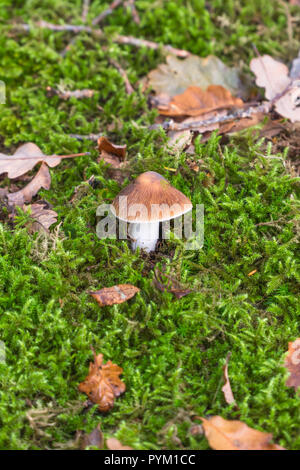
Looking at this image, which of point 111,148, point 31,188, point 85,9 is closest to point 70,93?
point 111,148

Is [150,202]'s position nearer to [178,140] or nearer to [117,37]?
[178,140]

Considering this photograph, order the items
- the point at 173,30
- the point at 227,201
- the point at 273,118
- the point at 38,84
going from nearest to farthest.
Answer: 1. the point at 227,201
2. the point at 273,118
3. the point at 38,84
4. the point at 173,30

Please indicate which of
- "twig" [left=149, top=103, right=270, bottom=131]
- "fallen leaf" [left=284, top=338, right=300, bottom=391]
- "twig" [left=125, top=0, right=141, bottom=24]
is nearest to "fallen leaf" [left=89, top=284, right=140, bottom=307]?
"fallen leaf" [left=284, top=338, right=300, bottom=391]

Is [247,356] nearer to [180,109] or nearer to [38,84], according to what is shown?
[180,109]

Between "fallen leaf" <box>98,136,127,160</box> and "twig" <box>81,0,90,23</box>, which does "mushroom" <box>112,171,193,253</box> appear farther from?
"twig" <box>81,0,90,23</box>

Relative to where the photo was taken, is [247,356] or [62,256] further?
[62,256]

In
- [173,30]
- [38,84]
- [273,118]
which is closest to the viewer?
[273,118]

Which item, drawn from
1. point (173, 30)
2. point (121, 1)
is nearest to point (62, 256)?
point (173, 30)
